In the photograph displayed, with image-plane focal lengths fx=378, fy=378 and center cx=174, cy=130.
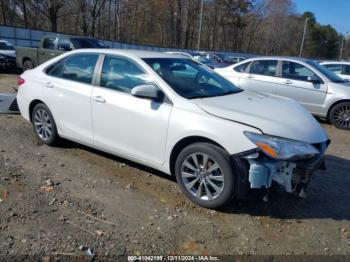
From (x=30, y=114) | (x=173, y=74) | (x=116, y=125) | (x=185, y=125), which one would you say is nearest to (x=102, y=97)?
(x=116, y=125)

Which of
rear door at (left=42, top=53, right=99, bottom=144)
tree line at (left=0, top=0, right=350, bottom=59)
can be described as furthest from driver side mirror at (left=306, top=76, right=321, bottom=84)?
tree line at (left=0, top=0, right=350, bottom=59)

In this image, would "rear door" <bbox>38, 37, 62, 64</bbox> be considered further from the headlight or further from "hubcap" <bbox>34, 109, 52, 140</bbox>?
the headlight

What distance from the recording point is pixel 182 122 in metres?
4.09

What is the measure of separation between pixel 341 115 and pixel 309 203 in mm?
5121

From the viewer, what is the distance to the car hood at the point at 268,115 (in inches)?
151

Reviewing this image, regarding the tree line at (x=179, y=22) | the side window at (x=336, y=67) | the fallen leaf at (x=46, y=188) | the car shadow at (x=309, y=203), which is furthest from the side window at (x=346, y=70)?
the tree line at (x=179, y=22)

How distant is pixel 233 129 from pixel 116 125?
160 centimetres

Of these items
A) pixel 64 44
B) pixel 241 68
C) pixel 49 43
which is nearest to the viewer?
pixel 241 68

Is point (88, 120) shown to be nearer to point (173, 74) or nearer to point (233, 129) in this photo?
point (173, 74)

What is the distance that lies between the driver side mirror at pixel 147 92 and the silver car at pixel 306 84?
19.0 feet

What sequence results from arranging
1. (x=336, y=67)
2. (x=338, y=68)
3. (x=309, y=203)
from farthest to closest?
(x=336, y=67) < (x=338, y=68) < (x=309, y=203)

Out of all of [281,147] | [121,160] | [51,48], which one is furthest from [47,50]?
[281,147]

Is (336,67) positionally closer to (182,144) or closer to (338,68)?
(338,68)

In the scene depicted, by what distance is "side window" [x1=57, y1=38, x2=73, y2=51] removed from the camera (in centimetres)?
1367
